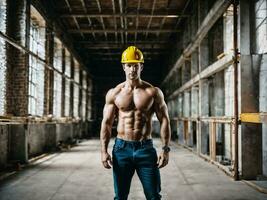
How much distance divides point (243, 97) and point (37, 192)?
14.3 feet

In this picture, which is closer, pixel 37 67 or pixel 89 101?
pixel 37 67

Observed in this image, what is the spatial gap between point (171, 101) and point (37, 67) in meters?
11.4

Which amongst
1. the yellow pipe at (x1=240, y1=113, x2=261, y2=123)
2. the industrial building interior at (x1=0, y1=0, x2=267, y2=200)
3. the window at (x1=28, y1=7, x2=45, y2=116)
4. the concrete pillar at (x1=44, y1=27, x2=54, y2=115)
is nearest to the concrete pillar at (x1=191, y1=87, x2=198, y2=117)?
the industrial building interior at (x1=0, y1=0, x2=267, y2=200)

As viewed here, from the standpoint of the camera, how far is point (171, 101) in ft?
73.6

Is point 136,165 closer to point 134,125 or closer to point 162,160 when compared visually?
point 162,160

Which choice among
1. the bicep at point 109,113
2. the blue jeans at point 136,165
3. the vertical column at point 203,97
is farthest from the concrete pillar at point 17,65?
the blue jeans at point 136,165

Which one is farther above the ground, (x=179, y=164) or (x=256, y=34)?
(x=256, y=34)

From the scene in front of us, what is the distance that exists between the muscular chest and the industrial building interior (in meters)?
2.53

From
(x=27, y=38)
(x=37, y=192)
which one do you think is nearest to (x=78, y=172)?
(x=37, y=192)

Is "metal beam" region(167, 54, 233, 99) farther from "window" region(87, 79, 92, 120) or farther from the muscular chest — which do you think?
"window" region(87, 79, 92, 120)

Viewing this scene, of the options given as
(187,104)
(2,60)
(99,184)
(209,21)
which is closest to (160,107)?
(99,184)

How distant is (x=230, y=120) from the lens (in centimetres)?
777

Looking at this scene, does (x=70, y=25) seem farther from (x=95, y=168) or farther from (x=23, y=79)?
(x=95, y=168)

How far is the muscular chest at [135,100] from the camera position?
3506mm
